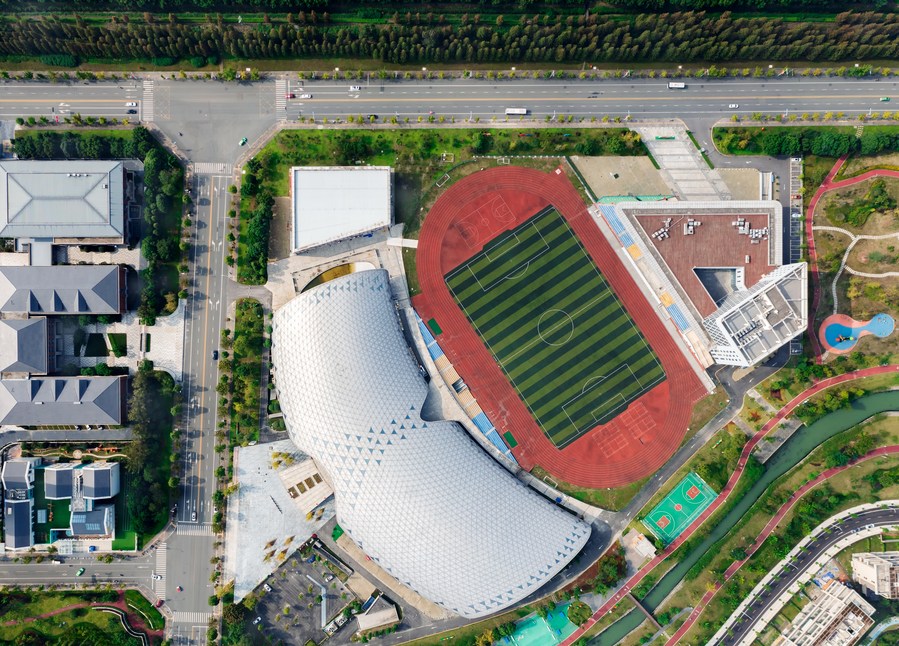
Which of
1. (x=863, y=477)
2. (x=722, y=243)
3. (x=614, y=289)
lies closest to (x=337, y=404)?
(x=614, y=289)

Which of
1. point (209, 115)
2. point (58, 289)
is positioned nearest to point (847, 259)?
point (209, 115)

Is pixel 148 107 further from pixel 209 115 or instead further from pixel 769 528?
pixel 769 528

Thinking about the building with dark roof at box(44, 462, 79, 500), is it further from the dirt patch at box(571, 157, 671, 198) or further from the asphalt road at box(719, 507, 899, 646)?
the asphalt road at box(719, 507, 899, 646)

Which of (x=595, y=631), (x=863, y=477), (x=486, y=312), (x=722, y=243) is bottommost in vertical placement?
(x=595, y=631)

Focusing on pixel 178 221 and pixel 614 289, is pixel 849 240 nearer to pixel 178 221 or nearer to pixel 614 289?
pixel 614 289

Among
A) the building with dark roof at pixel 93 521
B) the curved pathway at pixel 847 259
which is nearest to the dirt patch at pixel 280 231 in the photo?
the building with dark roof at pixel 93 521

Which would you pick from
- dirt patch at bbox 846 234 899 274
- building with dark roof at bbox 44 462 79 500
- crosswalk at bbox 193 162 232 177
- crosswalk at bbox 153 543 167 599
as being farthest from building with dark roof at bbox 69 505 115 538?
dirt patch at bbox 846 234 899 274

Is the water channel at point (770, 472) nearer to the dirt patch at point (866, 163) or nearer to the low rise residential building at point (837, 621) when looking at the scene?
the low rise residential building at point (837, 621)
